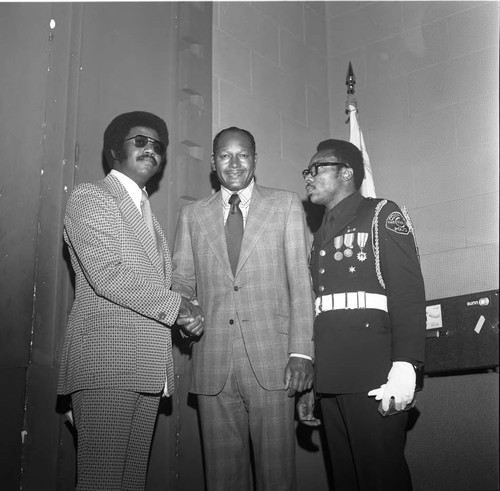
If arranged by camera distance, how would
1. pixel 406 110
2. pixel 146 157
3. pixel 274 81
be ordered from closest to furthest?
1. pixel 146 157
2. pixel 274 81
3. pixel 406 110

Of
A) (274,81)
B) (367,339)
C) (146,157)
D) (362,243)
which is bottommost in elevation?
Result: (367,339)

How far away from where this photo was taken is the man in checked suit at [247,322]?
105 inches

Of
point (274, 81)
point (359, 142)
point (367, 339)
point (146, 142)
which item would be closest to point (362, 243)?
point (367, 339)

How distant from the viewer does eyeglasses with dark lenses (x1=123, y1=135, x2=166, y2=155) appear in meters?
2.93

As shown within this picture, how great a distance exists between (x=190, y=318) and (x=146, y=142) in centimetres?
78

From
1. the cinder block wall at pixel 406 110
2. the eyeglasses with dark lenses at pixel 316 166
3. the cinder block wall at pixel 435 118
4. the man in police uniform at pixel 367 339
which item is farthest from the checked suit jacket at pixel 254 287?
the cinder block wall at pixel 435 118

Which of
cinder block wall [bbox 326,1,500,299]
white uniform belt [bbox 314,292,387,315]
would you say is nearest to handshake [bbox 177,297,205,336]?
white uniform belt [bbox 314,292,387,315]

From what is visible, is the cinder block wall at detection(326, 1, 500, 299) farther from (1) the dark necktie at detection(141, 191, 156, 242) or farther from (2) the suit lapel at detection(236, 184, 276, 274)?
(1) the dark necktie at detection(141, 191, 156, 242)

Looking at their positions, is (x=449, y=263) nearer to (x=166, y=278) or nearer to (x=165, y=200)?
(x=165, y=200)

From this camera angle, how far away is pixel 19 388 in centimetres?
295

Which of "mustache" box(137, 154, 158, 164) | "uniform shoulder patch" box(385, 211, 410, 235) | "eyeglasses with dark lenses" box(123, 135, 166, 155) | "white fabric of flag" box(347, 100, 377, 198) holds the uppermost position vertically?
"white fabric of flag" box(347, 100, 377, 198)

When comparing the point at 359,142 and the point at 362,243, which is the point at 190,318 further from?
the point at 359,142

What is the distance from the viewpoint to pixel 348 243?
285 cm

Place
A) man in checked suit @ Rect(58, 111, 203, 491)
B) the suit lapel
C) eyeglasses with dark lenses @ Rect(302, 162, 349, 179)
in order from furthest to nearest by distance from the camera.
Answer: eyeglasses with dark lenses @ Rect(302, 162, 349, 179), the suit lapel, man in checked suit @ Rect(58, 111, 203, 491)
